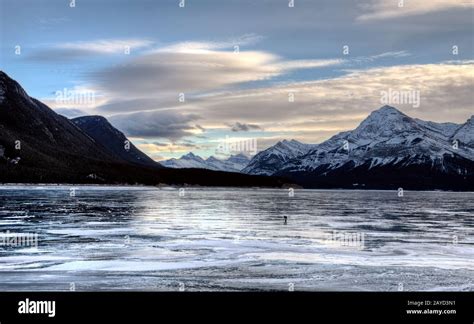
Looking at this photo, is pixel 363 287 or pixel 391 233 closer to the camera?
pixel 363 287

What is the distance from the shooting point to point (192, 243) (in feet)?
102

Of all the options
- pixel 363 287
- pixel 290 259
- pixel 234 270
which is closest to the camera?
pixel 363 287

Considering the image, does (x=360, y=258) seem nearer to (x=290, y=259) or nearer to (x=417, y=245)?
(x=290, y=259)

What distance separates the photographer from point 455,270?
22.5 m

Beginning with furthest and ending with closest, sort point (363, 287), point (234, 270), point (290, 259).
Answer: point (290, 259) < point (234, 270) < point (363, 287)

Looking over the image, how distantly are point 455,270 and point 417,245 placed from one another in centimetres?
867
